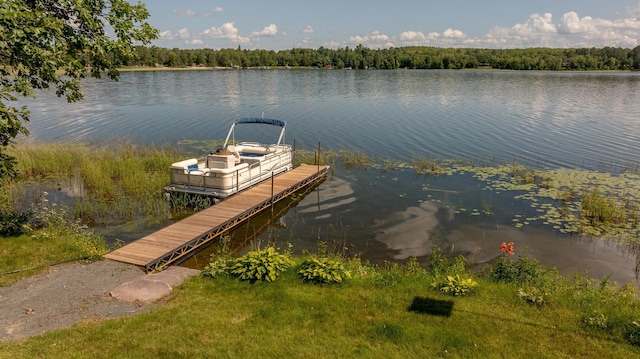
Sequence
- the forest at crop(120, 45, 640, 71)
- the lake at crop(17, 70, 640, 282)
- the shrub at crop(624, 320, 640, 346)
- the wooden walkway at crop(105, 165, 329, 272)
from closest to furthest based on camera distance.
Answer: the shrub at crop(624, 320, 640, 346) → the wooden walkway at crop(105, 165, 329, 272) → the lake at crop(17, 70, 640, 282) → the forest at crop(120, 45, 640, 71)

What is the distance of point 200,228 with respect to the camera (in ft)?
45.6

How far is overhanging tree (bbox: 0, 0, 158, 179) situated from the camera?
8.29m

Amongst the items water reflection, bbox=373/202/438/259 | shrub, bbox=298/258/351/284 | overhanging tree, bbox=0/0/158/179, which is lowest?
water reflection, bbox=373/202/438/259

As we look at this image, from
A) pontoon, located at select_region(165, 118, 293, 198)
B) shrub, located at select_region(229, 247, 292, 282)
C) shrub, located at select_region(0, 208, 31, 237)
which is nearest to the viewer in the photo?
shrub, located at select_region(229, 247, 292, 282)

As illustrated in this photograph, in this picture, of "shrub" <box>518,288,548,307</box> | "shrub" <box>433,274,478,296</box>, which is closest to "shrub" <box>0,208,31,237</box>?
"shrub" <box>433,274,478,296</box>

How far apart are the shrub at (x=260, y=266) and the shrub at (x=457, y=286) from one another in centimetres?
363

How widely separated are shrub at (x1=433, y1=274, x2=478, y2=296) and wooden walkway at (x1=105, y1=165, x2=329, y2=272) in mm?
7233

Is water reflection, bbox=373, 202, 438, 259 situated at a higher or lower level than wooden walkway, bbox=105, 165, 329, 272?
lower

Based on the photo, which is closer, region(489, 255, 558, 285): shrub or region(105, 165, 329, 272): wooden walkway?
region(489, 255, 558, 285): shrub

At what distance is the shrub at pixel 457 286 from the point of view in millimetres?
9077

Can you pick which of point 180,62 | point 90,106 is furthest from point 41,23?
point 180,62

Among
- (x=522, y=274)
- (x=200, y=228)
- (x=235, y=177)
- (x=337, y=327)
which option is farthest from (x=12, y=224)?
(x=522, y=274)

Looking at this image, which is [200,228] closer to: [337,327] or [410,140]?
[337,327]

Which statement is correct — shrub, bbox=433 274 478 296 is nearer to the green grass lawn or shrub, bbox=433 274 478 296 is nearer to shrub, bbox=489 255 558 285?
the green grass lawn
